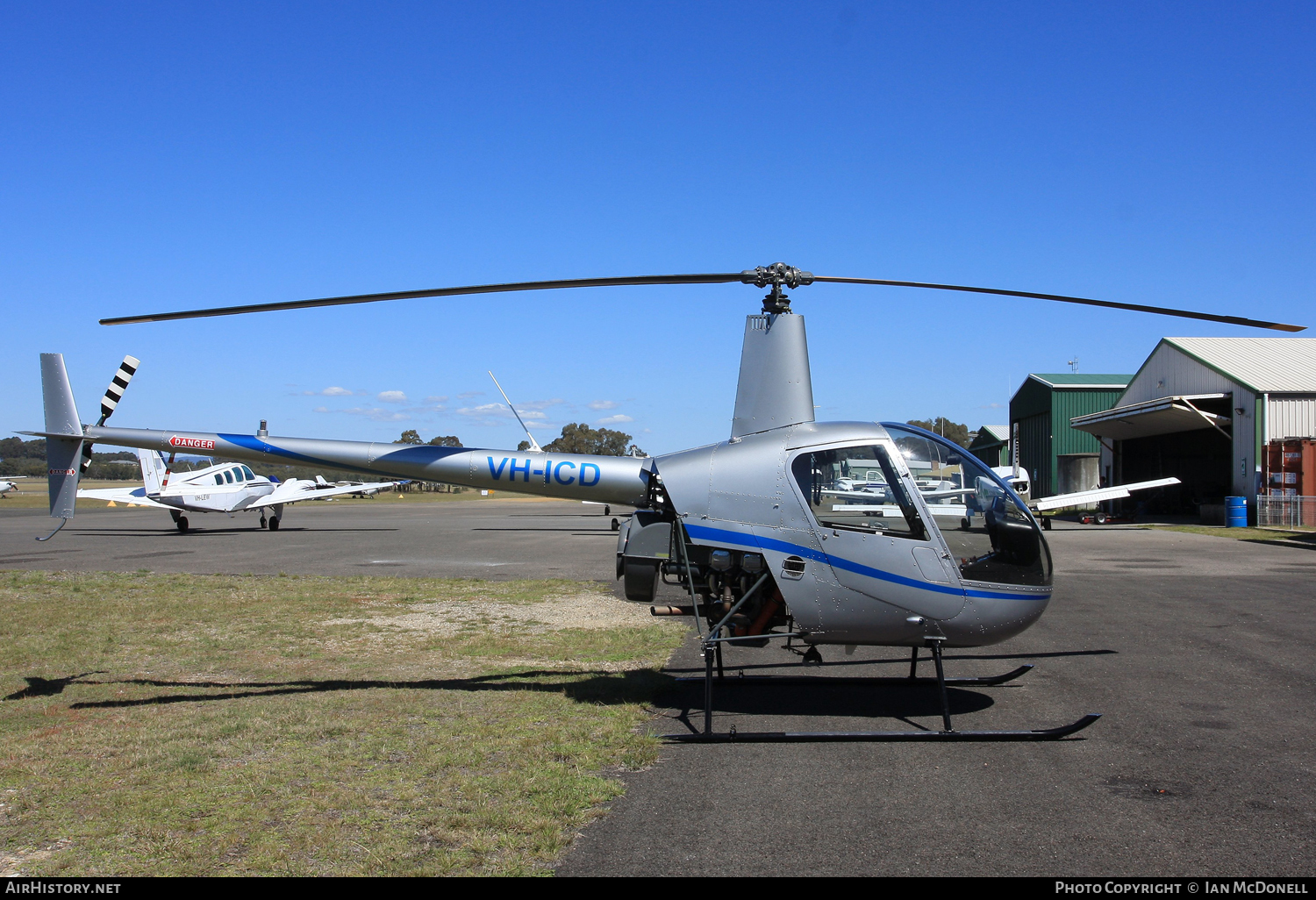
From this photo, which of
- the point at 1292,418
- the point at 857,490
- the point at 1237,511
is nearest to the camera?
the point at 857,490

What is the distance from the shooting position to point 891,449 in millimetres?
6406

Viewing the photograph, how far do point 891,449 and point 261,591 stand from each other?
1124 cm

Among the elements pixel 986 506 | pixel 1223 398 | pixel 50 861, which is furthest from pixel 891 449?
pixel 1223 398

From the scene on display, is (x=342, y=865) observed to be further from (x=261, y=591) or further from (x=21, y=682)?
(x=261, y=591)

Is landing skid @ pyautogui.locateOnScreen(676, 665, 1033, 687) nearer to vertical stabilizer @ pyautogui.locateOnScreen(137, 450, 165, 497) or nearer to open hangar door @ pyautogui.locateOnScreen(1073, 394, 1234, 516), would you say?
vertical stabilizer @ pyautogui.locateOnScreen(137, 450, 165, 497)

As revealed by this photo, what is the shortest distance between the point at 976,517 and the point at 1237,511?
31551 mm

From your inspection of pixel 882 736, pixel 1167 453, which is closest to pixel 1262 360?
pixel 1167 453

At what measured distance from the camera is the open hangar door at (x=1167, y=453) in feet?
120

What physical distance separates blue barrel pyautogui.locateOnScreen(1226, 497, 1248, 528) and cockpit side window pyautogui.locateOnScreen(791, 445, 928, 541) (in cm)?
3194

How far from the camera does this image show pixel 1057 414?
50938mm

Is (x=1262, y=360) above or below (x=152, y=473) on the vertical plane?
above

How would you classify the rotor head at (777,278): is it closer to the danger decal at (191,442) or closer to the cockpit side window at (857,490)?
the cockpit side window at (857,490)

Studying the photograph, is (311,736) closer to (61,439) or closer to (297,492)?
(61,439)

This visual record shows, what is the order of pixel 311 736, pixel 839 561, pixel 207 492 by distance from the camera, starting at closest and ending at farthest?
pixel 311 736, pixel 839 561, pixel 207 492
